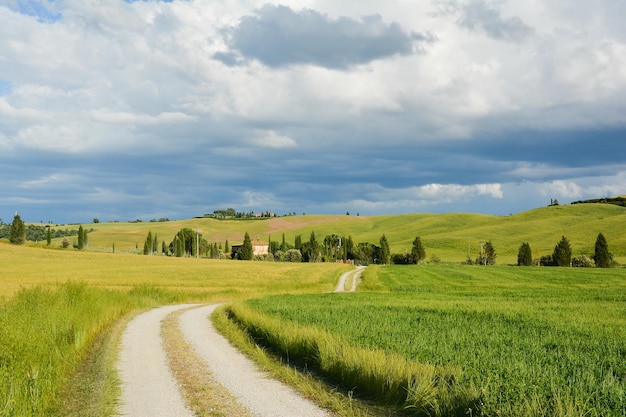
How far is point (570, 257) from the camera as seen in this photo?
109 m

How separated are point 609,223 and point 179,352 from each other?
17382cm

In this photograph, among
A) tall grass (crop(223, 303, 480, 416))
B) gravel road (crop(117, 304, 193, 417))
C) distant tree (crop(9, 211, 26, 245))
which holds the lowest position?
gravel road (crop(117, 304, 193, 417))

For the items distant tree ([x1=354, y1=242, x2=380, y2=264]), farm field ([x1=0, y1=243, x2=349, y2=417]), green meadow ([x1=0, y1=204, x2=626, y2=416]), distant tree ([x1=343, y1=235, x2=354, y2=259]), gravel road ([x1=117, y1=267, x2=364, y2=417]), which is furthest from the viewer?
distant tree ([x1=343, y1=235, x2=354, y2=259])

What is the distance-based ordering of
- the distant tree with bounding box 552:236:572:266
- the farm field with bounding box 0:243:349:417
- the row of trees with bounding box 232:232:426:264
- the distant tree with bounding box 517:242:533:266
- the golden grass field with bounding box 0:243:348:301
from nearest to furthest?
the farm field with bounding box 0:243:349:417
the golden grass field with bounding box 0:243:348:301
the distant tree with bounding box 552:236:572:266
the distant tree with bounding box 517:242:533:266
the row of trees with bounding box 232:232:426:264

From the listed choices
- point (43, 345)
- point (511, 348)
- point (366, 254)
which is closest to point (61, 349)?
point (43, 345)

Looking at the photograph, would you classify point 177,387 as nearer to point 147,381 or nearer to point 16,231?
point 147,381

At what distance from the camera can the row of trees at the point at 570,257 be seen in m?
100

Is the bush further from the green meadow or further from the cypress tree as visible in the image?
the green meadow

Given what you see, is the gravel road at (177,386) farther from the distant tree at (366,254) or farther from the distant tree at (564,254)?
the distant tree at (366,254)

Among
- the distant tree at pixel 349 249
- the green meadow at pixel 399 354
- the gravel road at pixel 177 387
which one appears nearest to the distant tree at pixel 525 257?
the distant tree at pixel 349 249

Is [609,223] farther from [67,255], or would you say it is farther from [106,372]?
[106,372]

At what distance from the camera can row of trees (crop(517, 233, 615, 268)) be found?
329 feet

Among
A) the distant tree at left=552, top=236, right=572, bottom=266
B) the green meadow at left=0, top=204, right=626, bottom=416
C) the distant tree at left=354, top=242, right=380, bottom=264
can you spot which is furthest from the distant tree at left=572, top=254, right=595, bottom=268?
the green meadow at left=0, top=204, right=626, bottom=416

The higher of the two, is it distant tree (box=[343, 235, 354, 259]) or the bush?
distant tree (box=[343, 235, 354, 259])
